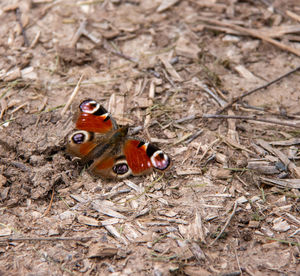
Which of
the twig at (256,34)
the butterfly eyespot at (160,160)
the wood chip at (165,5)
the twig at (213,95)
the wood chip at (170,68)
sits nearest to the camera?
the butterfly eyespot at (160,160)

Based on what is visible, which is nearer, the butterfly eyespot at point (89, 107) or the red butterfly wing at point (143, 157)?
the red butterfly wing at point (143, 157)

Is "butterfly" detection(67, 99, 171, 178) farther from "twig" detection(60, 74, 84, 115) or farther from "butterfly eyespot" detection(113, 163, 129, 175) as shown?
"twig" detection(60, 74, 84, 115)

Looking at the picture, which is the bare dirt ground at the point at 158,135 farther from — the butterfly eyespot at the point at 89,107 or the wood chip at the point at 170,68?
the butterfly eyespot at the point at 89,107

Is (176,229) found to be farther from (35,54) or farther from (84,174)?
(35,54)

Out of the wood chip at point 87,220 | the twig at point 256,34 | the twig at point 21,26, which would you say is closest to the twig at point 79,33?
the twig at point 21,26

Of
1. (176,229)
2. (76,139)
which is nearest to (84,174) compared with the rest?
(76,139)

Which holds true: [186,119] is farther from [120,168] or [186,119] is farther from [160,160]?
[120,168]

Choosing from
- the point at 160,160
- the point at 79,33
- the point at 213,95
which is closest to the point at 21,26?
the point at 79,33

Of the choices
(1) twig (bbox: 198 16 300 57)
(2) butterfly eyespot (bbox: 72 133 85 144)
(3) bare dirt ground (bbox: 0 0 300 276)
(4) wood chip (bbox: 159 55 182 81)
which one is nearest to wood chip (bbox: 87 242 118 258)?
(3) bare dirt ground (bbox: 0 0 300 276)
